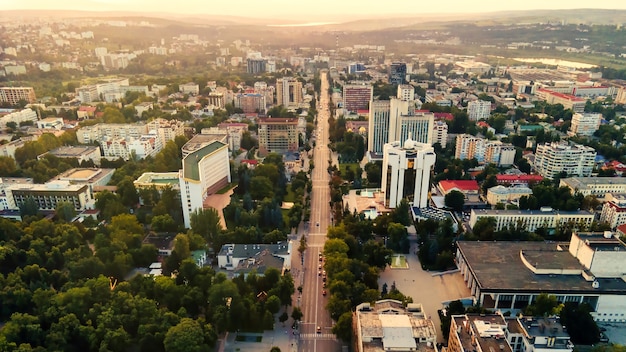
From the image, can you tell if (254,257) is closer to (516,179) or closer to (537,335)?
(537,335)

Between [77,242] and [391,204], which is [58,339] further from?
[391,204]

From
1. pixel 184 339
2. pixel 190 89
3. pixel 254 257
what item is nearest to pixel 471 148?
pixel 254 257

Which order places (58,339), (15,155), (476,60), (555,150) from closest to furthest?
1. (58,339)
2. (555,150)
3. (15,155)
4. (476,60)

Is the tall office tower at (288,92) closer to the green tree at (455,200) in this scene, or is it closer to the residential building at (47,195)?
the green tree at (455,200)

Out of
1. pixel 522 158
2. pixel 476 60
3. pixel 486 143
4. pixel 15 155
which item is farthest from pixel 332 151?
pixel 476 60

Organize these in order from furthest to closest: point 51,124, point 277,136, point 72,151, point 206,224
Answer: point 51,124
point 277,136
point 72,151
point 206,224

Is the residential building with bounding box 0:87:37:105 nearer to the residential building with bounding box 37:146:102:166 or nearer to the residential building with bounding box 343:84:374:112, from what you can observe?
the residential building with bounding box 37:146:102:166
